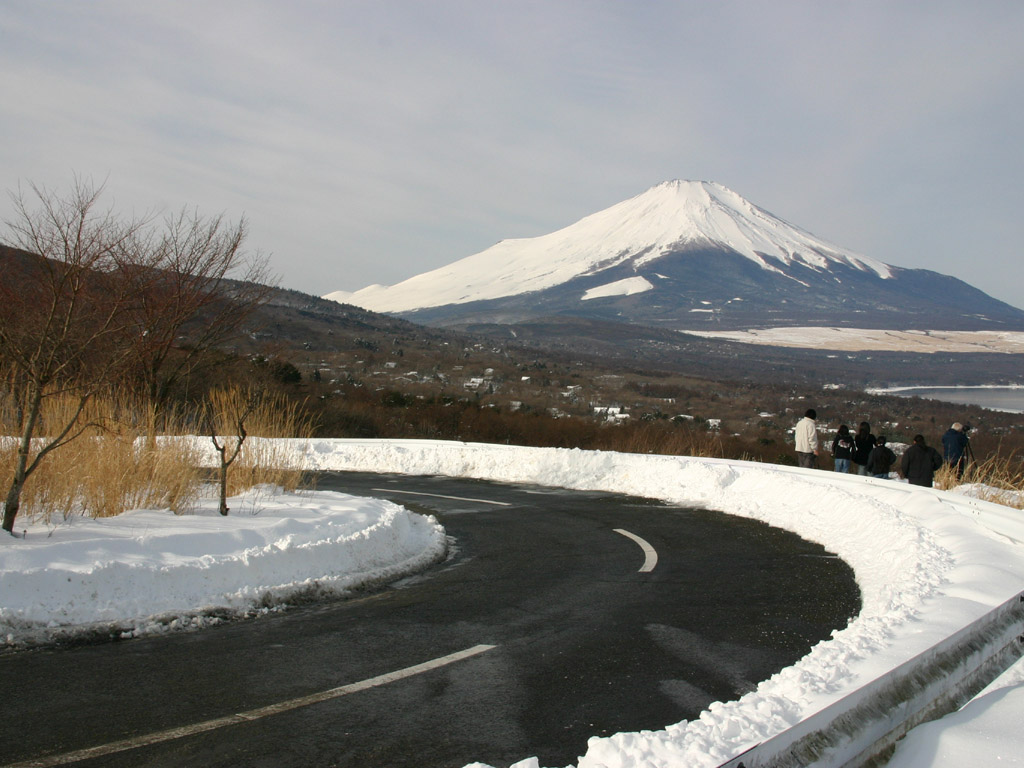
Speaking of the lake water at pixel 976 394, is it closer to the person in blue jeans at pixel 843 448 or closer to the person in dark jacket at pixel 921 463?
the person in blue jeans at pixel 843 448

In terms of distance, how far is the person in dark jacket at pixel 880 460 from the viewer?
17531 millimetres

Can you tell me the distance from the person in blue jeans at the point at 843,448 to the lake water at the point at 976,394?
77995mm

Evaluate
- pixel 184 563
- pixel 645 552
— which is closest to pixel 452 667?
pixel 184 563

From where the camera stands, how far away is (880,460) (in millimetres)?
17578

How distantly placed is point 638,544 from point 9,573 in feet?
21.2

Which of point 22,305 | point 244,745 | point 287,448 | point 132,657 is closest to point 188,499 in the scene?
point 287,448

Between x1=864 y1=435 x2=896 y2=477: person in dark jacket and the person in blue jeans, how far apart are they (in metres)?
0.47

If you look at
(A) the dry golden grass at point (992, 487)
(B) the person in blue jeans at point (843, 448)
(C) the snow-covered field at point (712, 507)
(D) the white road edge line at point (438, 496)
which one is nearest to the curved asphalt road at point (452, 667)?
(C) the snow-covered field at point (712, 507)

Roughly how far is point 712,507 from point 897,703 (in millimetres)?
10054

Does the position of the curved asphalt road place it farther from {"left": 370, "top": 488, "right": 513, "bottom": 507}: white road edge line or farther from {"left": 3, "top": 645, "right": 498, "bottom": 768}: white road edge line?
{"left": 370, "top": 488, "right": 513, "bottom": 507}: white road edge line

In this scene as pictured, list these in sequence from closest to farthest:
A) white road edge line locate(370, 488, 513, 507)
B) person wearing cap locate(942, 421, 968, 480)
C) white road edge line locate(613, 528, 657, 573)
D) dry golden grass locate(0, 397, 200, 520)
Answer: dry golden grass locate(0, 397, 200, 520) → white road edge line locate(613, 528, 657, 573) → white road edge line locate(370, 488, 513, 507) → person wearing cap locate(942, 421, 968, 480)

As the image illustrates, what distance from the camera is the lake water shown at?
305ft

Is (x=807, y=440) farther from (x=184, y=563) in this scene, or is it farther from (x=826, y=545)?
(x=184, y=563)

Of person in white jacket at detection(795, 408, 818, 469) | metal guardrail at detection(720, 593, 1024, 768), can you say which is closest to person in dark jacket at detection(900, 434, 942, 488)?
person in white jacket at detection(795, 408, 818, 469)
